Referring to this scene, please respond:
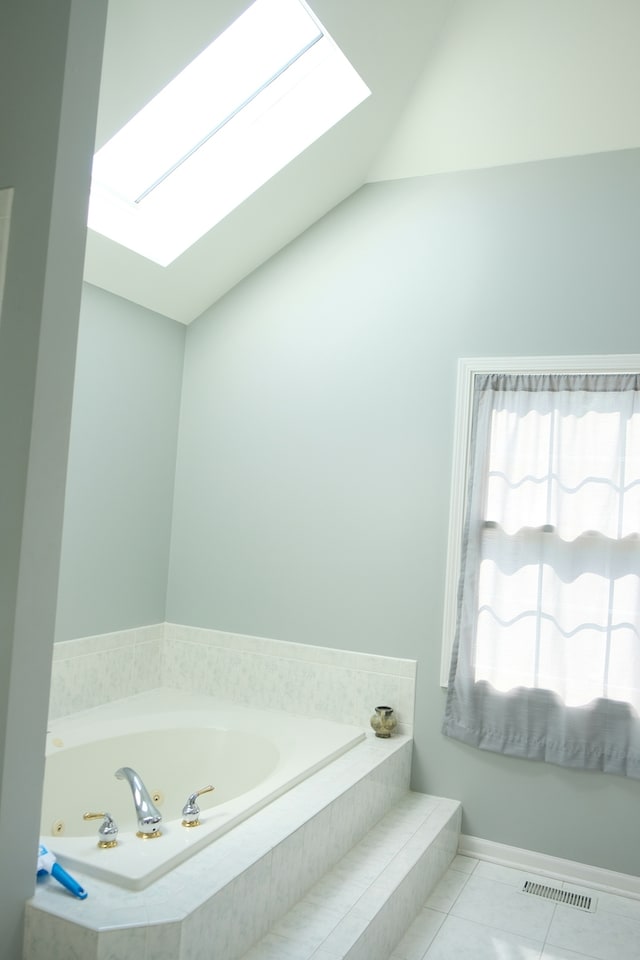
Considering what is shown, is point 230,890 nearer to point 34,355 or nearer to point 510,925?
point 510,925

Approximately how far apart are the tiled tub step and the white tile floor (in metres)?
0.07

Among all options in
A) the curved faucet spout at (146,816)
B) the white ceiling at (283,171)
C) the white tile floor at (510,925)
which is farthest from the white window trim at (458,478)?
the curved faucet spout at (146,816)

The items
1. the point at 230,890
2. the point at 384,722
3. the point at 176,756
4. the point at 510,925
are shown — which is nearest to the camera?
the point at 230,890

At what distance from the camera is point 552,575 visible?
306 centimetres

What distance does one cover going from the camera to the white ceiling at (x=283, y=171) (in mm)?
2404

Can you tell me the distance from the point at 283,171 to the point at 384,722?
237cm

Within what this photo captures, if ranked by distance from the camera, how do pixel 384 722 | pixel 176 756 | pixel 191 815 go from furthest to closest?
1. pixel 384 722
2. pixel 176 756
3. pixel 191 815

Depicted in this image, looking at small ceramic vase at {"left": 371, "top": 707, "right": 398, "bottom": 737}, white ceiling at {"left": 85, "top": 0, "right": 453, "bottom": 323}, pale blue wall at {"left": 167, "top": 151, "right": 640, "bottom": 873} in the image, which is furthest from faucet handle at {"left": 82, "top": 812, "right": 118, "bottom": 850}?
white ceiling at {"left": 85, "top": 0, "right": 453, "bottom": 323}

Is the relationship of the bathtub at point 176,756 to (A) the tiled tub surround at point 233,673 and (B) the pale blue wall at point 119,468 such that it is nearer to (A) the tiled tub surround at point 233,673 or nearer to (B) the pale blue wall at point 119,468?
(A) the tiled tub surround at point 233,673

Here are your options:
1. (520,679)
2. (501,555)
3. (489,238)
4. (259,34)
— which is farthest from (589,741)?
(259,34)

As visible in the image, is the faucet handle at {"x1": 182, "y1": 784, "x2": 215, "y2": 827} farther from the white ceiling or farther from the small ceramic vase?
the white ceiling

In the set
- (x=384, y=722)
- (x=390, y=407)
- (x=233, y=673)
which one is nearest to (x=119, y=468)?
(x=233, y=673)

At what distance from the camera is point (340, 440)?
354 cm

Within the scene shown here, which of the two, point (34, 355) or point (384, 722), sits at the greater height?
point (34, 355)
